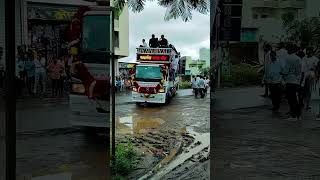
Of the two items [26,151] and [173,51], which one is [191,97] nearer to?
[173,51]

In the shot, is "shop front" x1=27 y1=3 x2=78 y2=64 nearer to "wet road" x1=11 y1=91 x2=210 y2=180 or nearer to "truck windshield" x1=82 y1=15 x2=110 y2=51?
"truck windshield" x1=82 y1=15 x2=110 y2=51

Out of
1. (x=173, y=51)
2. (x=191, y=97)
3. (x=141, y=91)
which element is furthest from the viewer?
(x=141, y=91)

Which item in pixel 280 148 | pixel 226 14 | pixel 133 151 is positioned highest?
pixel 226 14

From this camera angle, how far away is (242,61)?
3.55 metres

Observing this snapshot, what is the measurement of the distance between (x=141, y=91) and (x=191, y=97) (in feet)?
2.49

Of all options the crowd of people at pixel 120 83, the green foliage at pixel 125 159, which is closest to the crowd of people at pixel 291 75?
the crowd of people at pixel 120 83

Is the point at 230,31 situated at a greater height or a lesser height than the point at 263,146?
greater

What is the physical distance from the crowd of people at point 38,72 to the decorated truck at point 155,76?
123 centimetres

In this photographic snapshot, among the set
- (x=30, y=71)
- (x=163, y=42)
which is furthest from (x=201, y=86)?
(x=30, y=71)

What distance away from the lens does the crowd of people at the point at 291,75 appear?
3.33 metres

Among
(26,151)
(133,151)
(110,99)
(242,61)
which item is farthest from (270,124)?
(133,151)

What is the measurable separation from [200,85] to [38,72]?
1.55 metres

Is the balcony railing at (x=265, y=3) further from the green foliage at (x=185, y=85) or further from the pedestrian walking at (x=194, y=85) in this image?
the green foliage at (x=185, y=85)

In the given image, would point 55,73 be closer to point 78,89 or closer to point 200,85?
point 78,89
